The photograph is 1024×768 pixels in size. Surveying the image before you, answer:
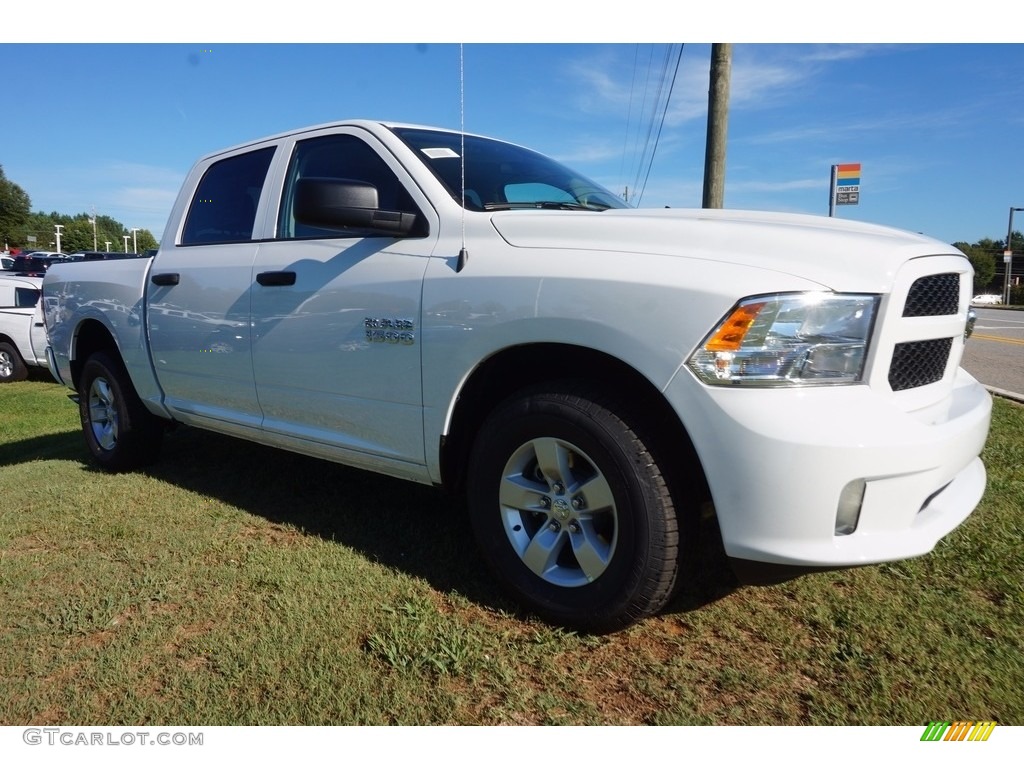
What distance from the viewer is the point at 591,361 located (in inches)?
97.7

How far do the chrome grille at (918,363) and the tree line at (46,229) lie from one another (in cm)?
7713

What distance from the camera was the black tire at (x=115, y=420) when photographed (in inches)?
181

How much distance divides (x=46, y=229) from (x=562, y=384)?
140 m

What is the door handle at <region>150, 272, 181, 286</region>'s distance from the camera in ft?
13.1

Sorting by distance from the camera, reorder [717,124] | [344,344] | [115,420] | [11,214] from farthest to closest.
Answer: [11,214] < [717,124] < [115,420] < [344,344]

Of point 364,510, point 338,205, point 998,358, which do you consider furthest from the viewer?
point 998,358

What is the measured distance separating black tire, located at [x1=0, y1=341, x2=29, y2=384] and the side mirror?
11.8 m

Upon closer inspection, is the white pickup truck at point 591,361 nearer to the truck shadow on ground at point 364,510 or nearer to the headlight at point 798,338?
the headlight at point 798,338

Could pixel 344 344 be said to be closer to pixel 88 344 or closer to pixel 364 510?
pixel 364 510

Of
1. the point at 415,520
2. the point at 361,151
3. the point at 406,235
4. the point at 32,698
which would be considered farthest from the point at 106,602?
the point at 361,151

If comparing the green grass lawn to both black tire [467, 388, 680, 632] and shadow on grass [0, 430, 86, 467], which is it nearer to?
black tire [467, 388, 680, 632]

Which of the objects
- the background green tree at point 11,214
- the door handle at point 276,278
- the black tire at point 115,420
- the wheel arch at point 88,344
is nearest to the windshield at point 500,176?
the door handle at point 276,278

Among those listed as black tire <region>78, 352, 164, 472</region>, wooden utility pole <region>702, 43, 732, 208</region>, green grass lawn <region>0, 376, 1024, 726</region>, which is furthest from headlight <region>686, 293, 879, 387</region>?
wooden utility pole <region>702, 43, 732, 208</region>
